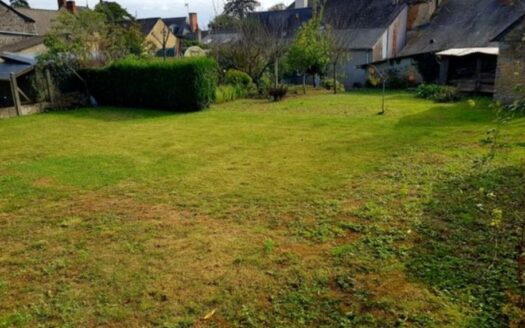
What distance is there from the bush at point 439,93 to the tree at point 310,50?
5.60 meters

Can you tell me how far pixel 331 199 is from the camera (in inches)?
207

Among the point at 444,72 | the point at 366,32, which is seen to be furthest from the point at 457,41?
the point at 366,32

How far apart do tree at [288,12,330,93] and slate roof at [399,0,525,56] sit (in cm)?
701

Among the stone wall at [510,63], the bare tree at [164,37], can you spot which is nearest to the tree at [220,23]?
the bare tree at [164,37]

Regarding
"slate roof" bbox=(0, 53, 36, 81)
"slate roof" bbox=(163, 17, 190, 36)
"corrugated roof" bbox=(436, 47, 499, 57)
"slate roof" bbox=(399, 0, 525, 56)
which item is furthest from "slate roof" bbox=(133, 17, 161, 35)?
"corrugated roof" bbox=(436, 47, 499, 57)

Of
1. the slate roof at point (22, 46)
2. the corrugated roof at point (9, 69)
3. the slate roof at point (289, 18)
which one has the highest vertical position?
the slate roof at point (289, 18)

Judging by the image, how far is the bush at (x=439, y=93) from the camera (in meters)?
15.0

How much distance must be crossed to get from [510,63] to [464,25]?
40.9 ft

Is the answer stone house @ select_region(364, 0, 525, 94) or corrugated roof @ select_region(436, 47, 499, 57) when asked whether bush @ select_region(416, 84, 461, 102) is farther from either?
corrugated roof @ select_region(436, 47, 499, 57)

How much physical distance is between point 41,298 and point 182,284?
3.97 feet

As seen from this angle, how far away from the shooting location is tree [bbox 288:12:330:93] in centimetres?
2003

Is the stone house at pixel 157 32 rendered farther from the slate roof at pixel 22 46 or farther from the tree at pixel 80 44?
the tree at pixel 80 44

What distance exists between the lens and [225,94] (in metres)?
17.8

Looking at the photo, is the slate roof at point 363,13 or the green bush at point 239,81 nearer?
the green bush at point 239,81
